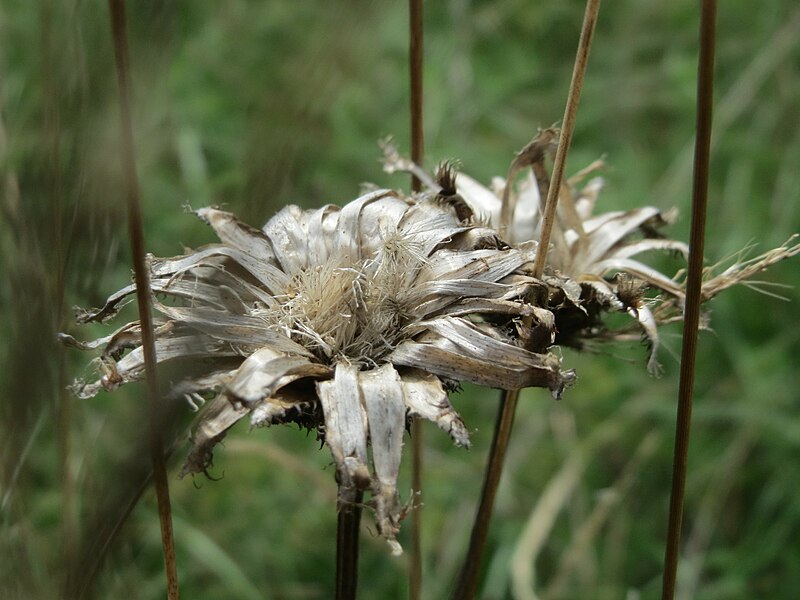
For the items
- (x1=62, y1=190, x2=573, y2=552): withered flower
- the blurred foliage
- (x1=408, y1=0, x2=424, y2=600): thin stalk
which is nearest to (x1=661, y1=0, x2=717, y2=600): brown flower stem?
(x1=62, y1=190, x2=573, y2=552): withered flower

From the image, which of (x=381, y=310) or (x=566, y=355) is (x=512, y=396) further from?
(x=566, y=355)

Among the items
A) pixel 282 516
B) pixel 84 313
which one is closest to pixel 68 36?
pixel 84 313

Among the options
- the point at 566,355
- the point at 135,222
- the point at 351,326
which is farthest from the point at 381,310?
the point at 566,355

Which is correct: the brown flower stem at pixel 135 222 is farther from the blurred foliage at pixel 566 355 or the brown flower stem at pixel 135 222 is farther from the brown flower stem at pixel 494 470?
the brown flower stem at pixel 494 470

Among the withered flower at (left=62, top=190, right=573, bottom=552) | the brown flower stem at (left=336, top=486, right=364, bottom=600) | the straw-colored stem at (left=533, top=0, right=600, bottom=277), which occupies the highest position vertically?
the straw-colored stem at (left=533, top=0, right=600, bottom=277)

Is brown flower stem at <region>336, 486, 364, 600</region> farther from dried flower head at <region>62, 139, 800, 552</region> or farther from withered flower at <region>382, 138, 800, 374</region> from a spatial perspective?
withered flower at <region>382, 138, 800, 374</region>

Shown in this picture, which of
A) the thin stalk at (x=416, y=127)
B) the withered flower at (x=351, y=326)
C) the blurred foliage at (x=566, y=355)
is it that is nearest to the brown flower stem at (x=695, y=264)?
the withered flower at (x=351, y=326)
